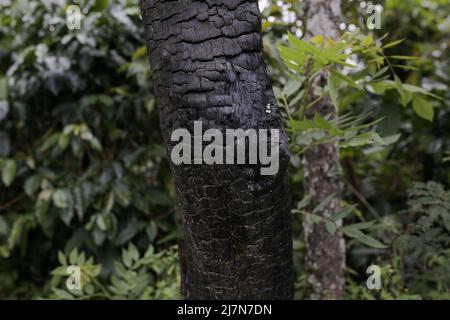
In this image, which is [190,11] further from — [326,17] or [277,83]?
[277,83]

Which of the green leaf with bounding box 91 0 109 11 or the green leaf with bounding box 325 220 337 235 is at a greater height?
the green leaf with bounding box 91 0 109 11

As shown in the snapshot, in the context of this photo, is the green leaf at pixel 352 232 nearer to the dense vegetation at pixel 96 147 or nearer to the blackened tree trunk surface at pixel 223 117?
the blackened tree trunk surface at pixel 223 117

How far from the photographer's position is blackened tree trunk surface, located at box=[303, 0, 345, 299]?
1412mm

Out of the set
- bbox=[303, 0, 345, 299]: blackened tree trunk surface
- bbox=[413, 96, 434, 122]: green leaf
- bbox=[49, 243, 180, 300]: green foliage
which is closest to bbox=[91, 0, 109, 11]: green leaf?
bbox=[303, 0, 345, 299]: blackened tree trunk surface

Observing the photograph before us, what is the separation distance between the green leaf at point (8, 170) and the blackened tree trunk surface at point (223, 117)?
1183 millimetres

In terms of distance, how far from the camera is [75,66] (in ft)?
6.25

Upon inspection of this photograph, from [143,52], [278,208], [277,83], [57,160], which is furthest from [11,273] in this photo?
[278,208]

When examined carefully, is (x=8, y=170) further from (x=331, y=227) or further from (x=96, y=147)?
(x=331, y=227)

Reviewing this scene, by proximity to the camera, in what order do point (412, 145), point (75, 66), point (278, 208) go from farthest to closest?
point (412, 145) < point (75, 66) < point (278, 208)

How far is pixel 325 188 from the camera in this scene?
4.68 ft

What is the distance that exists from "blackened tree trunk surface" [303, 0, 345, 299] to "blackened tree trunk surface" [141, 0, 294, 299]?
0.56 meters

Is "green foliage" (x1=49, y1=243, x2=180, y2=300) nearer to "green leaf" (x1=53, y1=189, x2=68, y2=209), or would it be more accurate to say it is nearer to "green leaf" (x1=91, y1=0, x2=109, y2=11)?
"green leaf" (x1=53, y1=189, x2=68, y2=209)

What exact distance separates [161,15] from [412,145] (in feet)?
6.38

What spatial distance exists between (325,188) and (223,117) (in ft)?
2.53
